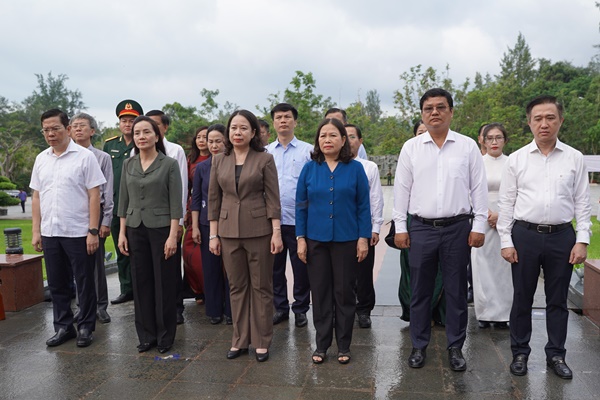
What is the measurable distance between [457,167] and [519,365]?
1412 mm

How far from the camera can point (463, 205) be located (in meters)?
3.59

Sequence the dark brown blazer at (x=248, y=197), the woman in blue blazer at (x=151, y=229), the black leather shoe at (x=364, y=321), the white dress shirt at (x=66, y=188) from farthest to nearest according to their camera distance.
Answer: the black leather shoe at (x=364, y=321)
the white dress shirt at (x=66, y=188)
the woman in blue blazer at (x=151, y=229)
the dark brown blazer at (x=248, y=197)

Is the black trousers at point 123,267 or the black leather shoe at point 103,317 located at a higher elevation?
the black trousers at point 123,267

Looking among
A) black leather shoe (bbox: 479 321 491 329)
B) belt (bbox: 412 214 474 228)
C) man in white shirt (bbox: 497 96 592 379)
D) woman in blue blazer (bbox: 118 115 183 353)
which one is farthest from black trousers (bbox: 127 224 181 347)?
black leather shoe (bbox: 479 321 491 329)

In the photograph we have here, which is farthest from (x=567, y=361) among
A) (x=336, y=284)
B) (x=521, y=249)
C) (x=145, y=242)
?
(x=145, y=242)

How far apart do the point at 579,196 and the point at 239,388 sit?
8.45 ft

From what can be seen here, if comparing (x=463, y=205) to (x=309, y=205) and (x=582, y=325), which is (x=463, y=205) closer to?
(x=309, y=205)

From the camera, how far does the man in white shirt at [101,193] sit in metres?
4.85

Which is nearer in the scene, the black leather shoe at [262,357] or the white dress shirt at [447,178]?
the white dress shirt at [447,178]

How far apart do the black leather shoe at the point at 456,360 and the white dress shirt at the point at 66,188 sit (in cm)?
301

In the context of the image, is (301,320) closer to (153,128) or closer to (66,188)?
(153,128)

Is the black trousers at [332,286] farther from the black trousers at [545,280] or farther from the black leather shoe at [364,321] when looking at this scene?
the black trousers at [545,280]

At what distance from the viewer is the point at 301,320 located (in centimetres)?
472

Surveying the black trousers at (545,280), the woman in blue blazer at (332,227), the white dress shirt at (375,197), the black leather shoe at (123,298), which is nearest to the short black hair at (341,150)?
the woman in blue blazer at (332,227)
